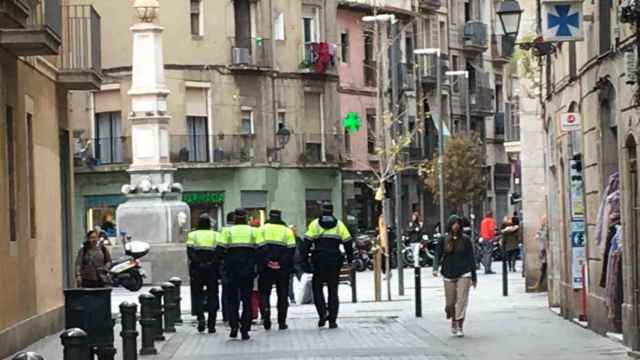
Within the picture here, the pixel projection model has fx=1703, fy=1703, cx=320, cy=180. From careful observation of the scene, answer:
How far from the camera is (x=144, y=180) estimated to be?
148 feet

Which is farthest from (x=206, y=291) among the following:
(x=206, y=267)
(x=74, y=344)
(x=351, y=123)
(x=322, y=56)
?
(x=322, y=56)

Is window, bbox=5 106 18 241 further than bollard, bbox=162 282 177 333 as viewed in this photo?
No

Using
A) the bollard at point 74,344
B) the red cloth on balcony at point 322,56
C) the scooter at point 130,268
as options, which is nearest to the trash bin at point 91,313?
the bollard at point 74,344

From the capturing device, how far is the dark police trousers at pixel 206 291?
26.5 meters

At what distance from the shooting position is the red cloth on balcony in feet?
211

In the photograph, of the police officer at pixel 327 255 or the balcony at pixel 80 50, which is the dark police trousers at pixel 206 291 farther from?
the balcony at pixel 80 50

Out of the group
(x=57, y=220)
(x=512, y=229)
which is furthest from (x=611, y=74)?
(x=512, y=229)

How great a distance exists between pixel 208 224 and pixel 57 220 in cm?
311

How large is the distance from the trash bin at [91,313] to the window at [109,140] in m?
42.6

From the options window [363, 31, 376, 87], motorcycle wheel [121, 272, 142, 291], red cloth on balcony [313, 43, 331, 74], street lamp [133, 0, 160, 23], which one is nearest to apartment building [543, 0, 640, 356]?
motorcycle wheel [121, 272, 142, 291]

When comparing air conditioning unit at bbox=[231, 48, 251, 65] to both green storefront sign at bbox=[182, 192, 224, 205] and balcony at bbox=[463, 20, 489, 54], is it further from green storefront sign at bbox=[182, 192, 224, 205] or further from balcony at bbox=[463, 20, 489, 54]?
balcony at bbox=[463, 20, 489, 54]

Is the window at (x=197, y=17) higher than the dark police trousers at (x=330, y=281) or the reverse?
higher

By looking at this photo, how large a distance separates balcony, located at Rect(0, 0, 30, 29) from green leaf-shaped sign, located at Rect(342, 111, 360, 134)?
132 feet

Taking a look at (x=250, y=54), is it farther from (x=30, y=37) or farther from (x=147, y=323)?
(x=147, y=323)
